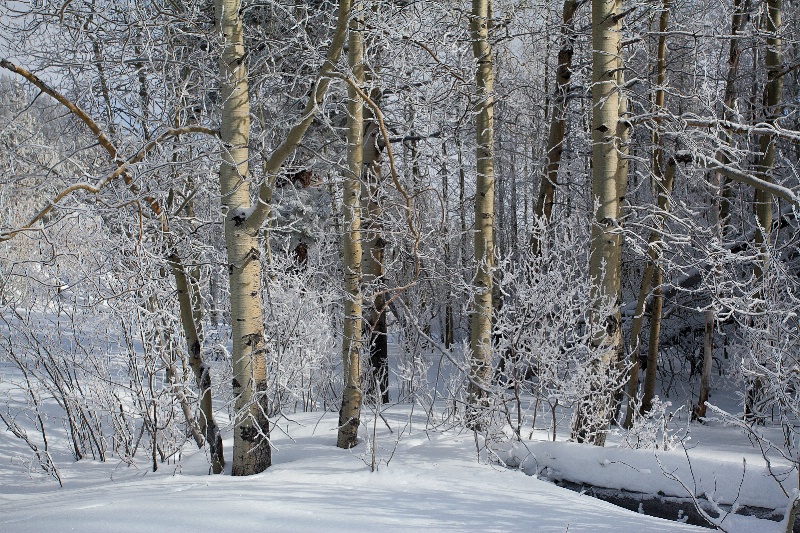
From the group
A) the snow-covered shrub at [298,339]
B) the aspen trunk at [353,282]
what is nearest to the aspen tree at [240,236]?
the aspen trunk at [353,282]

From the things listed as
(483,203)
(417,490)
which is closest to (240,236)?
(417,490)

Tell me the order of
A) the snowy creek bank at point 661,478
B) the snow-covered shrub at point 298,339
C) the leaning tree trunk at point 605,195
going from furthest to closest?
the snow-covered shrub at point 298,339
the leaning tree trunk at point 605,195
the snowy creek bank at point 661,478

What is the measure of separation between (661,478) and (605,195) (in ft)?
7.49

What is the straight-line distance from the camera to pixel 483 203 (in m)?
5.45

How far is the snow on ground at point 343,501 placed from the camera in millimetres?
2809

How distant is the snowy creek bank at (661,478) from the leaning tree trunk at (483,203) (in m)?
1.01

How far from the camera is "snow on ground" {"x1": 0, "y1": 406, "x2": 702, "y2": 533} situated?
2.81m

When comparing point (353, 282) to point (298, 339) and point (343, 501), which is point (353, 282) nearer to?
point (343, 501)

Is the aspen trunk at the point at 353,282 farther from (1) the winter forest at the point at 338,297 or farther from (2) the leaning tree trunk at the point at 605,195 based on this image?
(2) the leaning tree trunk at the point at 605,195

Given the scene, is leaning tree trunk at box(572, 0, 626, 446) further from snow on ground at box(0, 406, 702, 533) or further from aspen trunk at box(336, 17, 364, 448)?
aspen trunk at box(336, 17, 364, 448)

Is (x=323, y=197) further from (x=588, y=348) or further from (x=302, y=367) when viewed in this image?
(x=588, y=348)

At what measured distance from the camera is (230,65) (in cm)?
387

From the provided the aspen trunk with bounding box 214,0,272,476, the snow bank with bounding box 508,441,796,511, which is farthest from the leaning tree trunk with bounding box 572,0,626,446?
the aspen trunk with bounding box 214,0,272,476

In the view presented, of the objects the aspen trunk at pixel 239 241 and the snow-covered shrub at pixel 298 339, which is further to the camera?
the snow-covered shrub at pixel 298 339
